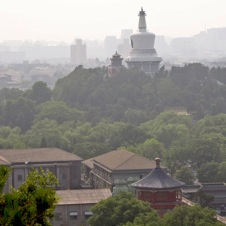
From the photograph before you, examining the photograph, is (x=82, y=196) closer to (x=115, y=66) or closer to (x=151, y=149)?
(x=151, y=149)

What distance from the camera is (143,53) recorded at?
116688 millimetres

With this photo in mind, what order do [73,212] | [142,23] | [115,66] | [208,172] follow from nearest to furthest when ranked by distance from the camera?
1. [73,212]
2. [208,172]
3. [115,66]
4. [142,23]

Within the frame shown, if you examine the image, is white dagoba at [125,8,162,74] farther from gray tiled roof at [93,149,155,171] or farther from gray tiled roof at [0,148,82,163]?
gray tiled roof at [93,149,155,171]

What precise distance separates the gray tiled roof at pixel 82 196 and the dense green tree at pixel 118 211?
562 centimetres

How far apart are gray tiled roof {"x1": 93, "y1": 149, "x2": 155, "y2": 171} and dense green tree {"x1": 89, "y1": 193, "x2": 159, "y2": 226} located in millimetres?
12793

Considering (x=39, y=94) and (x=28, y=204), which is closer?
(x=28, y=204)

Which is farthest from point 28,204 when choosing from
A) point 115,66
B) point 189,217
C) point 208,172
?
point 115,66

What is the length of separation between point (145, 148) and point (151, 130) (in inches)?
528

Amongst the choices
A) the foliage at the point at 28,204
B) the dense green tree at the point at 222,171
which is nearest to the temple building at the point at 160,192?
the dense green tree at the point at 222,171

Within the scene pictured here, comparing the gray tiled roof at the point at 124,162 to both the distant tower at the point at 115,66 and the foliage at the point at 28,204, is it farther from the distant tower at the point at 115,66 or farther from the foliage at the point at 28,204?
the distant tower at the point at 115,66

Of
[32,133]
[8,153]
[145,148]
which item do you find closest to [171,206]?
[8,153]

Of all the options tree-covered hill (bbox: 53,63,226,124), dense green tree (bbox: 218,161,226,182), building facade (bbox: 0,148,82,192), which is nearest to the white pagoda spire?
tree-covered hill (bbox: 53,63,226,124)

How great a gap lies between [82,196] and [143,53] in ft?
235

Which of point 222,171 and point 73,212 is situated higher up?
point 73,212
